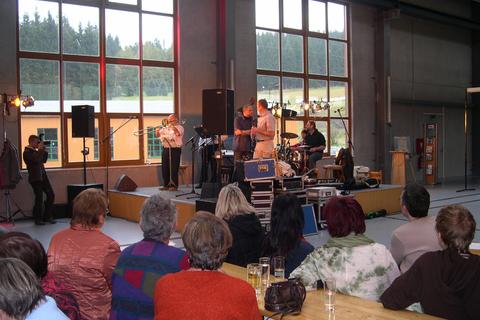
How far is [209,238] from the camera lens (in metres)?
Result: 2.25

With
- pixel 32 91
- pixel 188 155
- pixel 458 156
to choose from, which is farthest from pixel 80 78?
pixel 458 156

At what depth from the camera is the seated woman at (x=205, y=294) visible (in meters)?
2.00

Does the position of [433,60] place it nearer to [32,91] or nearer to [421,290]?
[32,91]

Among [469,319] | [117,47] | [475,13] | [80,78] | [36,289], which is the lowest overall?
[469,319]

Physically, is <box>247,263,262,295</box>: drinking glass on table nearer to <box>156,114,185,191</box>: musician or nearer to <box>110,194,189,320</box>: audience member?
<box>110,194,189,320</box>: audience member

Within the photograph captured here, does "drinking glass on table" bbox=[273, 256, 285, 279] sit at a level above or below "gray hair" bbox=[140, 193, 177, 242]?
below

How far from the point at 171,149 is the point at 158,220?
7992 mm

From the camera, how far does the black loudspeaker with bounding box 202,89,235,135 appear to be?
8.64 m

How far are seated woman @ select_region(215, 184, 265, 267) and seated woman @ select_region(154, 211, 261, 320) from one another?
76.5 inches

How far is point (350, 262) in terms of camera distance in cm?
285

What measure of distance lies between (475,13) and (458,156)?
17.3 feet

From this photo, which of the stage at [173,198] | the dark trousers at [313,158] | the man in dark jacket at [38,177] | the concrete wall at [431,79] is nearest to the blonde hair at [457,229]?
the stage at [173,198]

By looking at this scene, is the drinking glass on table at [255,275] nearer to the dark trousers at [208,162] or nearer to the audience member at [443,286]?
the audience member at [443,286]

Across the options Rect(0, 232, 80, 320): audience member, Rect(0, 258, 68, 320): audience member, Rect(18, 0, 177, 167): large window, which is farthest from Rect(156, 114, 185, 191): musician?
Rect(0, 258, 68, 320): audience member
